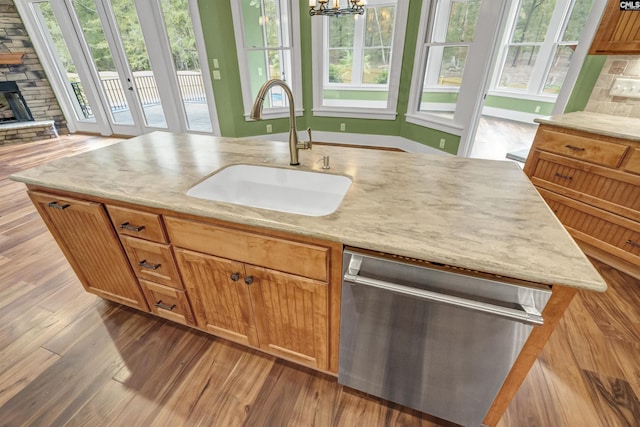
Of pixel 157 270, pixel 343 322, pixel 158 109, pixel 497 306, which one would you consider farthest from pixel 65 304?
pixel 158 109

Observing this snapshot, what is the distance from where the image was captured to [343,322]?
3.32ft

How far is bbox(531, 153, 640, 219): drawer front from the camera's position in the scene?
1719 mm

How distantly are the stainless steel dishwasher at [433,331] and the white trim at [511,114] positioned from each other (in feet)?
22.7

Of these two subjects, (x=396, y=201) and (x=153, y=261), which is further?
(x=153, y=261)

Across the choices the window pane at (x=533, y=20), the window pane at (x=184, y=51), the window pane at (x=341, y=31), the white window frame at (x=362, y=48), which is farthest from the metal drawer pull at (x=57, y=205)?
the window pane at (x=533, y=20)

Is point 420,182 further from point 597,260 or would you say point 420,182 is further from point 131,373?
point 597,260

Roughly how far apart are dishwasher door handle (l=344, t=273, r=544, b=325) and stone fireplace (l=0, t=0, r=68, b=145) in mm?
6848

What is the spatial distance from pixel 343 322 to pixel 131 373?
1.15 metres

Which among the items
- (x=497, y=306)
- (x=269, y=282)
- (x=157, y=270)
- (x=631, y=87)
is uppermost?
(x=631, y=87)

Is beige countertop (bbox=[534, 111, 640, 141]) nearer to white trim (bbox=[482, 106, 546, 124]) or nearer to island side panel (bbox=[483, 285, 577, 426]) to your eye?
island side panel (bbox=[483, 285, 577, 426])

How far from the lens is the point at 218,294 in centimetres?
120

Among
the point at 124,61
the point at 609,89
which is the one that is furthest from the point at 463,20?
the point at 124,61

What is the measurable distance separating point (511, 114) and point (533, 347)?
7.30 meters

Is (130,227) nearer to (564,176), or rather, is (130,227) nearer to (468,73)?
(564,176)
